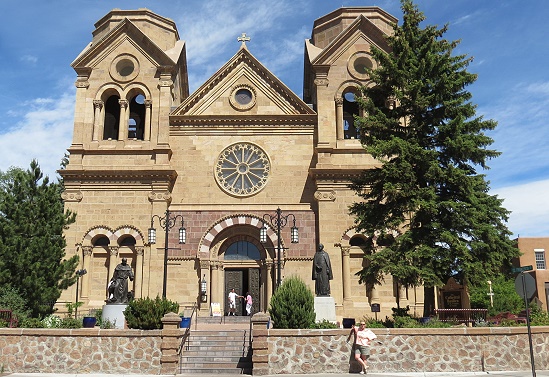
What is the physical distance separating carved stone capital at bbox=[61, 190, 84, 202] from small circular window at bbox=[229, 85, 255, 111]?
10450 mm

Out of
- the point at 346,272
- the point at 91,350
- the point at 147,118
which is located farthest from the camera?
the point at 147,118

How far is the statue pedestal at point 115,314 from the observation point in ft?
68.4

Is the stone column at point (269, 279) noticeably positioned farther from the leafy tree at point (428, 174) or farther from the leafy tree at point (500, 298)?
the leafy tree at point (500, 298)

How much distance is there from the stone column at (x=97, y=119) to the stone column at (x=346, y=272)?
16.0 meters

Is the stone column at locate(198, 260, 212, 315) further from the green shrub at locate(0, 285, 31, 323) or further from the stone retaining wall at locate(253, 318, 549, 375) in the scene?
the stone retaining wall at locate(253, 318, 549, 375)

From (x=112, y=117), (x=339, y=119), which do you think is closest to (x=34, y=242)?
(x=112, y=117)

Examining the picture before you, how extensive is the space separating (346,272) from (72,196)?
16.0 meters

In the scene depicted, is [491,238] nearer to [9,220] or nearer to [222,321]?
[222,321]

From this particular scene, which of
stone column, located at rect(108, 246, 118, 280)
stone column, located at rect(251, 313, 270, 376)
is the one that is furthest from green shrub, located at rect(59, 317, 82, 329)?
stone column, located at rect(108, 246, 118, 280)

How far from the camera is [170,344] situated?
17438 mm

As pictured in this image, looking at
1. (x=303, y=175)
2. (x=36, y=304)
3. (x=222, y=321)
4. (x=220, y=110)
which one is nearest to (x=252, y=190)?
(x=303, y=175)

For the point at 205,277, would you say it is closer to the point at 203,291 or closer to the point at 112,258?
the point at 203,291

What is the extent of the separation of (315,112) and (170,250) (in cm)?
1186

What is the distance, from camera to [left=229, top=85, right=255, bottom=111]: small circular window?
32656 millimetres
